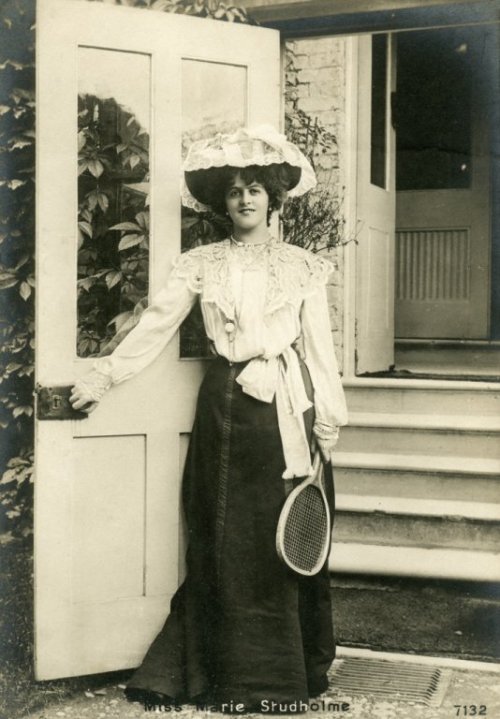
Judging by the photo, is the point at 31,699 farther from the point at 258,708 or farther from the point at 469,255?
the point at 469,255

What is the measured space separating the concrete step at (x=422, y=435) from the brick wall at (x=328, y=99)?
1.94 feet

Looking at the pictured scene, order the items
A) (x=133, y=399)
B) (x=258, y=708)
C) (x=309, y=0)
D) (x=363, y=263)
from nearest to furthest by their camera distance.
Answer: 1. (x=258, y=708)
2. (x=133, y=399)
3. (x=309, y=0)
4. (x=363, y=263)

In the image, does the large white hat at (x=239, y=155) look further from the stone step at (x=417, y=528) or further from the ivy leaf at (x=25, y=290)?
the stone step at (x=417, y=528)

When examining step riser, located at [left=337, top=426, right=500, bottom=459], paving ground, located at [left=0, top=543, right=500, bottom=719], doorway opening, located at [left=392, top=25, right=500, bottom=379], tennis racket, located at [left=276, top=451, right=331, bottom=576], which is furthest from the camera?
doorway opening, located at [left=392, top=25, right=500, bottom=379]

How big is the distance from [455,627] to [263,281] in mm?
1889

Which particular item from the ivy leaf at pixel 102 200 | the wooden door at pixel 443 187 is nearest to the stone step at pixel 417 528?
the ivy leaf at pixel 102 200

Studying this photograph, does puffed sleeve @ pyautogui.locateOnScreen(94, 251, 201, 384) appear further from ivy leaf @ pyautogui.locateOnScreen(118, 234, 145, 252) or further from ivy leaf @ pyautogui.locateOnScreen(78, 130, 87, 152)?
ivy leaf @ pyautogui.locateOnScreen(78, 130, 87, 152)

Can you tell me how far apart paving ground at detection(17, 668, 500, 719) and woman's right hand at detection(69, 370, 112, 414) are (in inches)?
42.5

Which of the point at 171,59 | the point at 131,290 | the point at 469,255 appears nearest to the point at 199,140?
the point at 171,59

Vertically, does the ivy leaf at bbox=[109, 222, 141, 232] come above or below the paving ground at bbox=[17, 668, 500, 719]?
above

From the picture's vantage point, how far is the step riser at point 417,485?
466 centimetres

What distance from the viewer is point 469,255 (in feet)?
22.8

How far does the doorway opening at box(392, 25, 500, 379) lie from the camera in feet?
22.7

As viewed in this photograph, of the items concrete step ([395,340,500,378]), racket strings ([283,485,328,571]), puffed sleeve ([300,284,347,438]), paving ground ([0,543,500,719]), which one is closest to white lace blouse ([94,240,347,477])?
puffed sleeve ([300,284,347,438])
